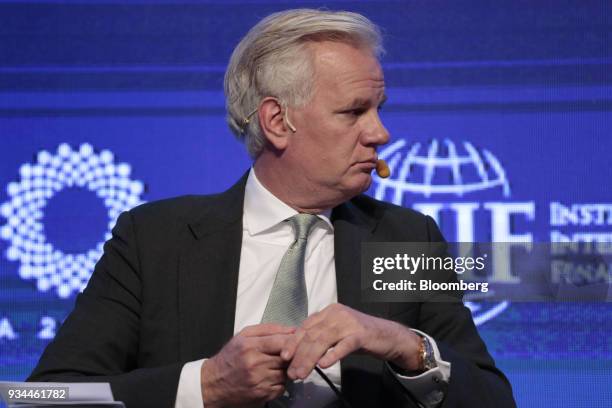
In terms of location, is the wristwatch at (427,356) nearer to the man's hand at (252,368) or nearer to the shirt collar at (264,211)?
the man's hand at (252,368)

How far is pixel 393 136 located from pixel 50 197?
104 centimetres

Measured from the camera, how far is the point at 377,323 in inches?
63.1

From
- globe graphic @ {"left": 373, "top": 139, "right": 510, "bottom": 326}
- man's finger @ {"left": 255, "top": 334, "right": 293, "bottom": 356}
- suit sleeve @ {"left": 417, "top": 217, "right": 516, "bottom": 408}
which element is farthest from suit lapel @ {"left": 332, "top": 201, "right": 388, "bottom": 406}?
globe graphic @ {"left": 373, "top": 139, "right": 510, "bottom": 326}

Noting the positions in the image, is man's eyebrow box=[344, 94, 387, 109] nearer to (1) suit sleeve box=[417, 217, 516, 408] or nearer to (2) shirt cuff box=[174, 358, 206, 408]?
(1) suit sleeve box=[417, 217, 516, 408]

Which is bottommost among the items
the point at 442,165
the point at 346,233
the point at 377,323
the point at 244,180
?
the point at 377,323

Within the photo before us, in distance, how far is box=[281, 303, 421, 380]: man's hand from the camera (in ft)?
4.99

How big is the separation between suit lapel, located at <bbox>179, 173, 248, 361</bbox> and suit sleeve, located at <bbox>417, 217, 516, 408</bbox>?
39 centimetres

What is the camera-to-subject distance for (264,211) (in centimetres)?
208

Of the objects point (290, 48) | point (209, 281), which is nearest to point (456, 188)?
point (290, 48)

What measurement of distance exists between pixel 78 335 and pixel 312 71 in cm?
72

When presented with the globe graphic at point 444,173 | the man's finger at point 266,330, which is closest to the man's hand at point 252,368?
the man's finger at point 266,330

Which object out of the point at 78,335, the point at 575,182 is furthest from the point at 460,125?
the point at 78,335

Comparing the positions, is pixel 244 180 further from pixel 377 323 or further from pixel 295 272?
pixel 377 323

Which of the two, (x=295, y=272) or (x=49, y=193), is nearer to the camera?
(x=295, y=272)
